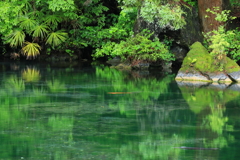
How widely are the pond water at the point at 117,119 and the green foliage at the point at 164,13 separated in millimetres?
2297

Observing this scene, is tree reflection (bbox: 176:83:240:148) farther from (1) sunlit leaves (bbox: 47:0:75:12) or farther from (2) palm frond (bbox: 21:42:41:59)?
(2) palm frond (bbox: 21:42:41:59)

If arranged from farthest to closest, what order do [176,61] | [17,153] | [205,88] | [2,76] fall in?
1. [176,61]
2. [2,76]
3. [205,88]
4. [17,153]

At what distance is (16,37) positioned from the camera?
15.3 meters

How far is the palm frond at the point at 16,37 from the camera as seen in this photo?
15.3m

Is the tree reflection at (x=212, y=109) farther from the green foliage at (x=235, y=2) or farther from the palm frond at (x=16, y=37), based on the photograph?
the palm frond at (x=16, y=37)

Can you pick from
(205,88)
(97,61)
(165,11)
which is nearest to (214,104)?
(205,88)

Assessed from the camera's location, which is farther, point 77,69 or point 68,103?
point 77,69

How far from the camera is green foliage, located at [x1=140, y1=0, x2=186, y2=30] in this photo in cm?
1260

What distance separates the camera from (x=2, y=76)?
11.5m

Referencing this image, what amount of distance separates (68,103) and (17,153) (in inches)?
112

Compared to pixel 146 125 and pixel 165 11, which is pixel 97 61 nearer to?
pixel 165 11

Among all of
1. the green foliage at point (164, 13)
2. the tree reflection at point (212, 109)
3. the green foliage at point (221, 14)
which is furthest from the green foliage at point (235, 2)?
the tree reflection at point (212, 109)

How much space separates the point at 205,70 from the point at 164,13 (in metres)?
2.55

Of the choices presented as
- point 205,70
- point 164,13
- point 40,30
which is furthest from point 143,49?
point 40,30
